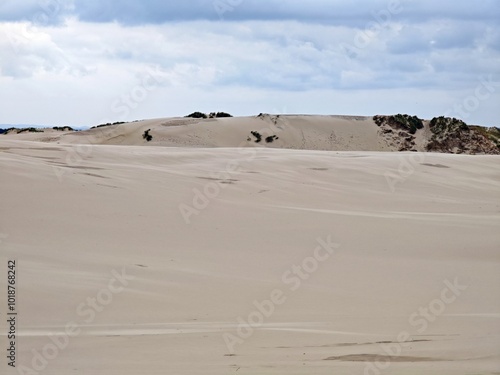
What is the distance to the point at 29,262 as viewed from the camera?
6281 mm

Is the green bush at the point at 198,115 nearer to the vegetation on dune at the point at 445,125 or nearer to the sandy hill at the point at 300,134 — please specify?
the sandy hill at the point at 300,134

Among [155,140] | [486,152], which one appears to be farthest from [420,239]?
[486,152]

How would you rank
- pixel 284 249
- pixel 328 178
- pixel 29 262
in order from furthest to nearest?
1. pixel 328 178
2. pixel 284 249
3. pixel 29 262

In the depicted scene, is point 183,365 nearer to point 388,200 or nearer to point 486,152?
point 388,200

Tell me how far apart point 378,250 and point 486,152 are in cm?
2077
